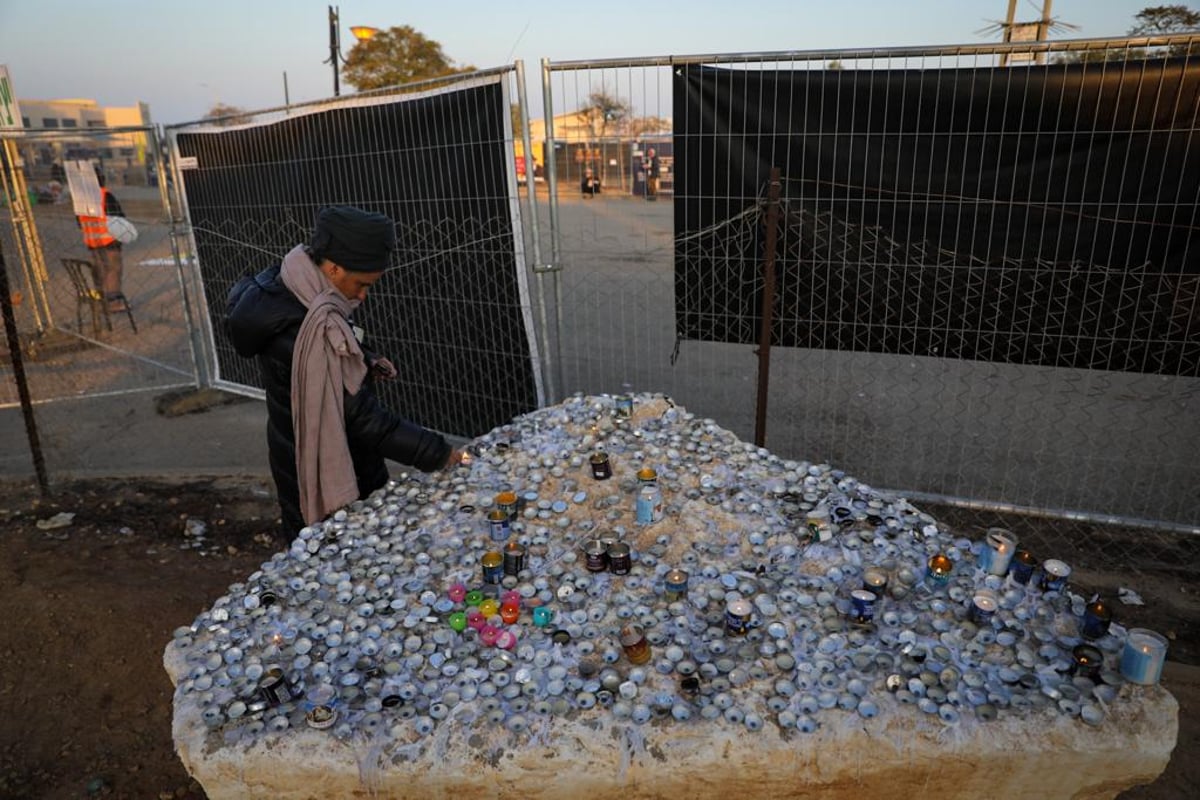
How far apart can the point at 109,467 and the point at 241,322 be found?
4.01 meters

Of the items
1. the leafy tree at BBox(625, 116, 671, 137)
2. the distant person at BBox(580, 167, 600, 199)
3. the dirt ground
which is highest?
the leafy tree at BBox(625, 116, 671, 137)

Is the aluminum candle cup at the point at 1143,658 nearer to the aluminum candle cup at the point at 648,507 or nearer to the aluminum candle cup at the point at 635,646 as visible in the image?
the aluminum candle cup at the point at 635,646

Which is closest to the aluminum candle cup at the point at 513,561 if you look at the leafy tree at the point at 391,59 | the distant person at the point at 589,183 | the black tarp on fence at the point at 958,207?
the black tarp on fence at the point at 958,207

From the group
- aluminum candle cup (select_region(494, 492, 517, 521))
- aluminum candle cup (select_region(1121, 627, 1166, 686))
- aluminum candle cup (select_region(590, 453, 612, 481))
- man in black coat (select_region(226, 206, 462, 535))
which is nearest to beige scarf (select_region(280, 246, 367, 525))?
man in black coat (select_region(226, 206, 462, 535))

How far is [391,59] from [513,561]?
29.3 meters

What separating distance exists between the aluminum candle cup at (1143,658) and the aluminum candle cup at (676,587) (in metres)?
1.26

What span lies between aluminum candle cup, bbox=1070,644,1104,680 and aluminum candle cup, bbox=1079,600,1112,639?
0.10m

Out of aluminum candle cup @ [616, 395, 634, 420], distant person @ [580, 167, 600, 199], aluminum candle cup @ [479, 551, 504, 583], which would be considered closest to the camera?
aluminum candle cup @ [479, 551, 504, 583]

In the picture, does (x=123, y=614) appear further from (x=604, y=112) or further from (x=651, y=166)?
(x=651, y=166)

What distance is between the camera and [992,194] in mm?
4168

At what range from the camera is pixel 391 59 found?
2770cm

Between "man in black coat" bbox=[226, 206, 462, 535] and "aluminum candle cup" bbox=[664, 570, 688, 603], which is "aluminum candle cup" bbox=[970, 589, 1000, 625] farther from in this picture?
"man in black coat" bbox=[226, 206, 462, 535]

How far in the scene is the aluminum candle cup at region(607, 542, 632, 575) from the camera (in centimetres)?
258

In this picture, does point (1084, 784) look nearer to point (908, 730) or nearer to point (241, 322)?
point (908, 730)
